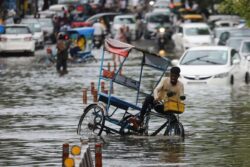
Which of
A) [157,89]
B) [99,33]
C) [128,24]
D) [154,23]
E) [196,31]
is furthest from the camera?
[154,23]

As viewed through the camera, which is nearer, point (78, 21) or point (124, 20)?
point (124, 20)

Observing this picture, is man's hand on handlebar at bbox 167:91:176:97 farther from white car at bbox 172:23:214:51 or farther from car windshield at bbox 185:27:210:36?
car windshield at bbox 185:27:210:36

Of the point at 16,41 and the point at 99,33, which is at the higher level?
the point at 16,41

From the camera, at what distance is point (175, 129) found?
19.4m

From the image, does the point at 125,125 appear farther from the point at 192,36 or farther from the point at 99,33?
the point at 99,33

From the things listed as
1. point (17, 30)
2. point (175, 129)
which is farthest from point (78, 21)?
point (175, 129)

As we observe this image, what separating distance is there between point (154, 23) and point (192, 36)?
653 inches

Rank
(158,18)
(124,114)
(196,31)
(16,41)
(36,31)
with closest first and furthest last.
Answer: (124,114)
(16,41)
(196,31)
(36,31)
(158,18)

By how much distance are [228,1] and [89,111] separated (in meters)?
15.3

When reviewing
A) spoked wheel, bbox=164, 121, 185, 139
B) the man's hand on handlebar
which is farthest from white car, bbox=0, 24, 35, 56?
spoked wheel, bbox=164, 121, 185, 139

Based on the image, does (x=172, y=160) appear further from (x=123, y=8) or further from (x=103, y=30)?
(x=123, y=8)

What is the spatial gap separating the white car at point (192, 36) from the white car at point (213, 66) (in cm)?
1901

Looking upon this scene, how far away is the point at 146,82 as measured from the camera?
34.9 m

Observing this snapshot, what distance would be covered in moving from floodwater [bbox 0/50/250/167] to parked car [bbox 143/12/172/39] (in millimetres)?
36617
